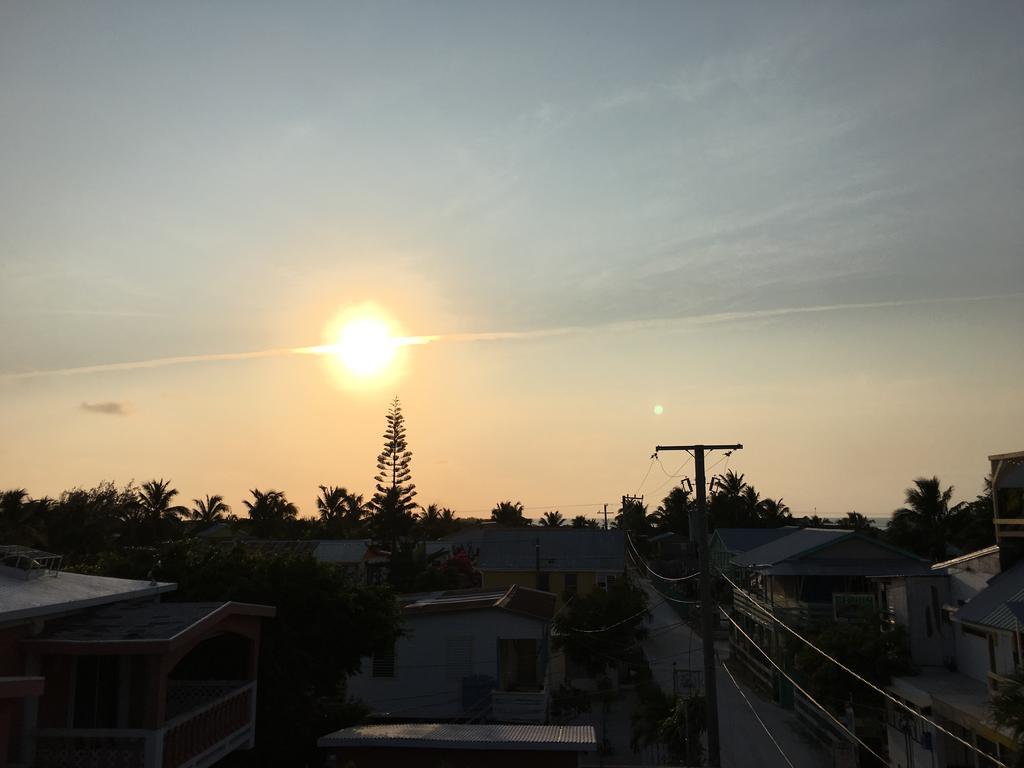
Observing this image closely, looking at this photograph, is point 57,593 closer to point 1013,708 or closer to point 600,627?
point 1013,708

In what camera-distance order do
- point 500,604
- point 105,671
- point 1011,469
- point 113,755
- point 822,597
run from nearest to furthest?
point 113,755 < point 105,671 < point 1011,469 < point 500,604 < point 822,597

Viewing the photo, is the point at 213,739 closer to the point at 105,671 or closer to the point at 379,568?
the point at 105,671

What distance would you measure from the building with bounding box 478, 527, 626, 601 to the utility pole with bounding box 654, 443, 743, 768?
28336 mm

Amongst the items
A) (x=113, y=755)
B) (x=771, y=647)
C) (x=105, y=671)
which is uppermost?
(x=105, y=671)

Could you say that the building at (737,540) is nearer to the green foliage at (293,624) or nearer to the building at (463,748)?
the green foliage at (293,624)

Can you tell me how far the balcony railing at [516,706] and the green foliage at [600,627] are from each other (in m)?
10.9

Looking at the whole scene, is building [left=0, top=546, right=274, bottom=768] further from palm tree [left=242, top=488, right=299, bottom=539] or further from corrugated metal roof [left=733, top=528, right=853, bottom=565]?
palm tree [left=242, top=488, right=299, bottom=539]

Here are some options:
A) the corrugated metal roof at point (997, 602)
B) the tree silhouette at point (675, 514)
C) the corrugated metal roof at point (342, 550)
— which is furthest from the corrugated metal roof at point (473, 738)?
the tree silhouette at point (675, 514)

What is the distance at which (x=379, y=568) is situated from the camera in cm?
6225

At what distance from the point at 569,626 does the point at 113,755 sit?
27.9 meters

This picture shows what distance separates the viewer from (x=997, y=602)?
66.0 ft

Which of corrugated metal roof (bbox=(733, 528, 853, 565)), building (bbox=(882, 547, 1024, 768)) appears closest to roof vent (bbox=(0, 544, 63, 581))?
building (bbox=(882, 547, 1024, 768))

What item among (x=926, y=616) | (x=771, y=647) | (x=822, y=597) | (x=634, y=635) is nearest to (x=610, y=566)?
(x=634, y=635)

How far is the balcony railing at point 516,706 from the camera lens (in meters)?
26.0
